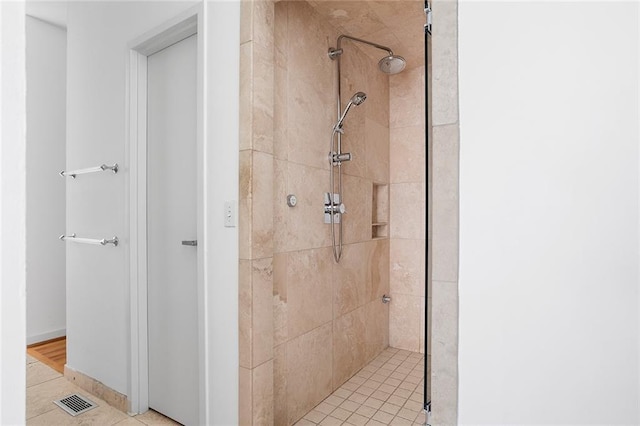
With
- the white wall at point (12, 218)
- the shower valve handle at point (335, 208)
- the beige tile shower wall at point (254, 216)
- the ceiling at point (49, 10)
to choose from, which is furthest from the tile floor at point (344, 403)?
the ceiling at point (49, 10)

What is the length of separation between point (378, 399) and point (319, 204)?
3.86 ft

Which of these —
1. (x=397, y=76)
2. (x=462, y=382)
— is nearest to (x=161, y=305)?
(x=462, y=382)

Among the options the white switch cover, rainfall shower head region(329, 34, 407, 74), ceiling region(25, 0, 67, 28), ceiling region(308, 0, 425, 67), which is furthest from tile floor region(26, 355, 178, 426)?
ceiling region(25, 0, 67, 28)

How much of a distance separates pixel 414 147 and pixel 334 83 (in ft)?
3.14

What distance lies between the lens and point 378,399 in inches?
82.7

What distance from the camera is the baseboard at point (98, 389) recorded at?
1969 mm

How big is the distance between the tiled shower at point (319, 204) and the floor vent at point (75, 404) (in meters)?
1.07

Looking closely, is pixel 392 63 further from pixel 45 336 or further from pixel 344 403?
pixel 45 336

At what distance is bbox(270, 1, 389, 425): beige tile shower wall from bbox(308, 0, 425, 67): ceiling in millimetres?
87

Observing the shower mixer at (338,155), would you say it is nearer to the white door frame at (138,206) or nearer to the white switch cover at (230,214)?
the white switch cover at (230,214)

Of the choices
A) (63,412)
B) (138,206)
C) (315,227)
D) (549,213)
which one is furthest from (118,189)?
(549,213)

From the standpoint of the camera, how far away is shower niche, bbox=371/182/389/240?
297cm

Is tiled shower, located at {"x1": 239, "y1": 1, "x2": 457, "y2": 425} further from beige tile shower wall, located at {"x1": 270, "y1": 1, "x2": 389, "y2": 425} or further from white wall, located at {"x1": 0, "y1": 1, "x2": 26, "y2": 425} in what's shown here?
white wall, located at {"x1": 0, "y1": 1, "x2": 26, "y2": 425}

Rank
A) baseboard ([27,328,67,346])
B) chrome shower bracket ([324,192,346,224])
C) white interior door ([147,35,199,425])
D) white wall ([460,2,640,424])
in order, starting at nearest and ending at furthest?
white wall ([460,2,640,424]) → white interior door ([147,35,199,425]) → chrome shower bracket ([324,192,346,224]) → baseboard ([27,328,67,346])
